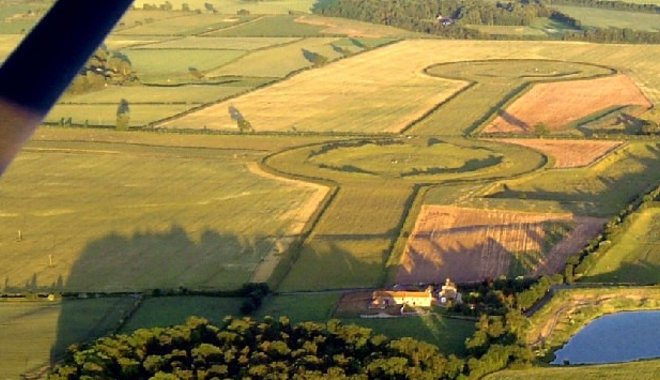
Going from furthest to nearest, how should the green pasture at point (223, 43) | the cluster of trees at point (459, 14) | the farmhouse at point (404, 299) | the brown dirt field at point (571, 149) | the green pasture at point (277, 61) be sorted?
the cluster of trees at point (459, 14)
the green pasture at point (223, 43)
the green pasture at point (277, 61)
the brown dirt field at point (571, 149)
the farmhouse at point (404, 299)

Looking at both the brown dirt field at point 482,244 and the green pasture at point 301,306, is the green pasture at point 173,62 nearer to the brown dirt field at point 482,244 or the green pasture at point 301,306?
the brown dirt field at point 482,244

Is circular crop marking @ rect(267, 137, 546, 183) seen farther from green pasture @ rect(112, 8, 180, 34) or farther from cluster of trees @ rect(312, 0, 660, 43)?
green pasture @ rect(112, 8, 180, 34)

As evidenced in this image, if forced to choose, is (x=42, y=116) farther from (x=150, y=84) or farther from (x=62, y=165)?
(x=150, y=84)

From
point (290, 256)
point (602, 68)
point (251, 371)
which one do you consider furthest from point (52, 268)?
point (602, 68)

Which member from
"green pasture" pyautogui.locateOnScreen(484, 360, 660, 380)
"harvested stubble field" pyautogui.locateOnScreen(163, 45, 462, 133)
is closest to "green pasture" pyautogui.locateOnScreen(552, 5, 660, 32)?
"harvested stubble field" pyautogui.locateOnScreen(163, 45, 462, 133)

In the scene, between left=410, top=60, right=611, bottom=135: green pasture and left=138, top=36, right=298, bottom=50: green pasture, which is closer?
left=410, top=60, right=611, bottom=135: green pasture

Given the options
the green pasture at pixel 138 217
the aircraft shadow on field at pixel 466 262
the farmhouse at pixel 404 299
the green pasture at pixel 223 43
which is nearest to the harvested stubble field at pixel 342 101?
the green pasture at pixel 138 217
